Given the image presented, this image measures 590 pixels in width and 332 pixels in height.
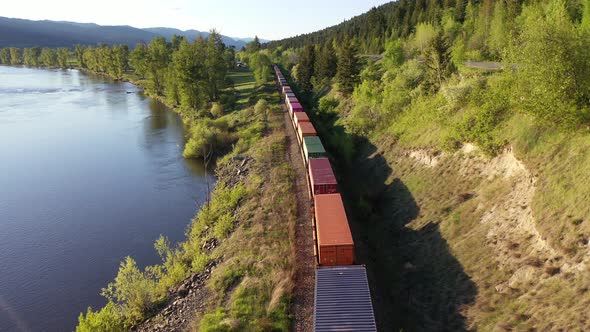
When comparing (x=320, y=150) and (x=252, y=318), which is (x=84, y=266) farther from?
(x=320, y=150)

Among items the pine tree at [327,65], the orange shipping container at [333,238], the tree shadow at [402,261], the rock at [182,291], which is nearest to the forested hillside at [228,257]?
the rock at [182,291]

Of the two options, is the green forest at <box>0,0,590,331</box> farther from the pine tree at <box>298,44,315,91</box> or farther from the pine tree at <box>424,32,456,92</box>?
the pine tree at <box>298,44,315,91</box>

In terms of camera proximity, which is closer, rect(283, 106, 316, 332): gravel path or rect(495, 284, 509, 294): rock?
rect(495, 284, 509, 294): rock

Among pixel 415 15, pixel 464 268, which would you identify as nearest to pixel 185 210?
pixel 464 268

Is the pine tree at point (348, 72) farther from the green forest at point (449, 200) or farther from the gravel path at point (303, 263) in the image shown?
the gravel path at point (303, 263)

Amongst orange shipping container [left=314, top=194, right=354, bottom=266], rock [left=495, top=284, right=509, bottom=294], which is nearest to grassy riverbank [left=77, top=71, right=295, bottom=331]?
orange shipping container [left=314, top=194, right=354, bottom=266]

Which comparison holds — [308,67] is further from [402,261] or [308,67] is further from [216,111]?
[402,261]

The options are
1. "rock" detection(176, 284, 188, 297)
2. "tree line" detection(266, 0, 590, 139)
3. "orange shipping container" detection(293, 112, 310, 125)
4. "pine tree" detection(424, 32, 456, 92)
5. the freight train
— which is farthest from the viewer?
"orange shipping container" detection(293, 112, 310, 125)
